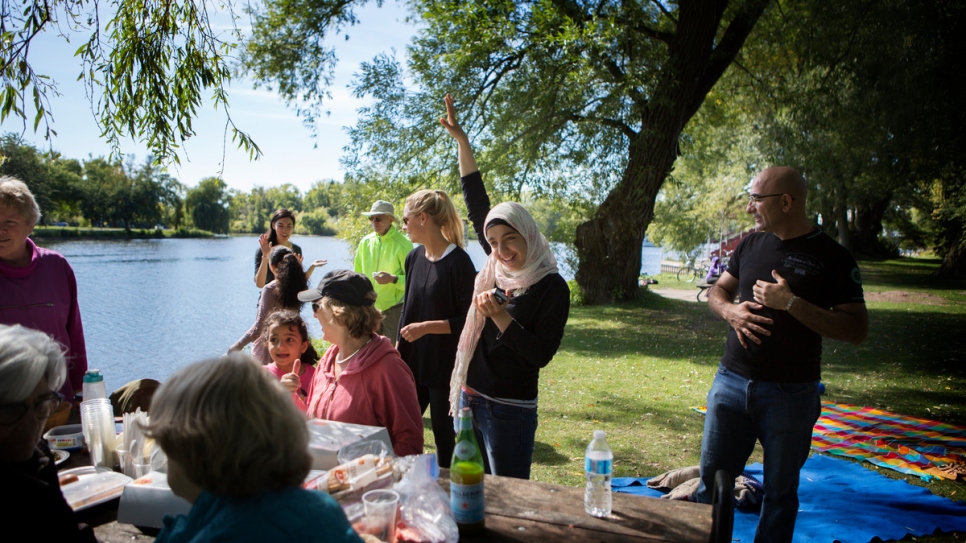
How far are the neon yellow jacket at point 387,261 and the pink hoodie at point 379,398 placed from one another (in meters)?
2.74

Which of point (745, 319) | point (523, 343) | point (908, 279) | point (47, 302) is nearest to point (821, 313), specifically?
point (745, 319)

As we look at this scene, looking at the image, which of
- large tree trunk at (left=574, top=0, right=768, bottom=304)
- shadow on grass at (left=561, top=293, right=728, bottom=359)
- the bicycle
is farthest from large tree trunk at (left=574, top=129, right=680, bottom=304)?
the bicycle

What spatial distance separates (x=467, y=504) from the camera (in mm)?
1849

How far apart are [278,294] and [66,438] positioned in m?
2.30

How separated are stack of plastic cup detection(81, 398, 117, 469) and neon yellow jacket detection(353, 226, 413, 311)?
312 centimetres

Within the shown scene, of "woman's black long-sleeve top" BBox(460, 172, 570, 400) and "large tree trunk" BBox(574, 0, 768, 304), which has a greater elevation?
"large tree trunk" BBox(574, 0, 768, 304)

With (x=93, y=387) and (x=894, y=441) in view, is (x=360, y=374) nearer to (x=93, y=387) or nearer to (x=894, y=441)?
(x=93, y=387)

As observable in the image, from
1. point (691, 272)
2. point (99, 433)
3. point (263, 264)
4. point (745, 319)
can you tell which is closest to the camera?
point (99, 433)

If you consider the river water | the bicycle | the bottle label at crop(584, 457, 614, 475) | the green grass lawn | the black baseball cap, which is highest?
the black baseball cap

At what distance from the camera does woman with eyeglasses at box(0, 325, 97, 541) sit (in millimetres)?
1562

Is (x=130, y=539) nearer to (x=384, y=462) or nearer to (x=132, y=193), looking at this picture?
(x=384, y=462)

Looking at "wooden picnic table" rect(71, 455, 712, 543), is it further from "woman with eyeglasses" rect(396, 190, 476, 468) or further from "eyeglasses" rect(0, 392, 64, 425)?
"woman with eyeglasses" rect(396, 190, 476, 468)

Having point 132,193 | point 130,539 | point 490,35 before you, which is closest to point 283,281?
point 130,539

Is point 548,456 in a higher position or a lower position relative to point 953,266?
lower
